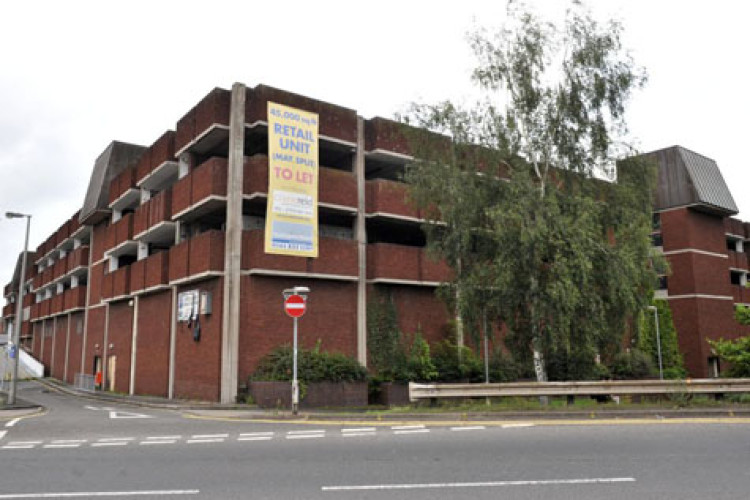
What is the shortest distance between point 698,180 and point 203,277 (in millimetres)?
34172

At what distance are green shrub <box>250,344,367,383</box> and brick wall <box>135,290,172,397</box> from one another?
736 cm

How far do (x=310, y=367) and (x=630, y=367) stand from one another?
1642 cm

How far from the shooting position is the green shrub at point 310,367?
72.2 feet

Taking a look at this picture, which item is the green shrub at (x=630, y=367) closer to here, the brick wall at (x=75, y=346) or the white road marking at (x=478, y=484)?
the white road marking at (x=478, y=484)

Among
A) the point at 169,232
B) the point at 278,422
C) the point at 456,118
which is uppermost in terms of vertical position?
the point at 456,118

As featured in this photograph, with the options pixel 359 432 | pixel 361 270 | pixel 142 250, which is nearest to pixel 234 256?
pixel 361 270

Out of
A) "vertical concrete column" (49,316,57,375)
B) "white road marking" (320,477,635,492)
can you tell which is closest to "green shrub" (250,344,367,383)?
"white road marking" (320,477,635,492)

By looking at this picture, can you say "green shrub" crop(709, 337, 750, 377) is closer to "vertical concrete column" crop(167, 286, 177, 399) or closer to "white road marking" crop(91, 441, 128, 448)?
"white road marking" crop(91, 441, 128, 448)

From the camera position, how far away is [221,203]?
2492cm

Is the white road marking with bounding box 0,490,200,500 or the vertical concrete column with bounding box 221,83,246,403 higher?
the vertical concrete column with bounding box 221,83,246,403

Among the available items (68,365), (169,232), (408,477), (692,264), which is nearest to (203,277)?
(169,232)

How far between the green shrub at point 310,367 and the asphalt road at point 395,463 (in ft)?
28.4

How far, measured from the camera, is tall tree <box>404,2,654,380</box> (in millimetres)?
17594

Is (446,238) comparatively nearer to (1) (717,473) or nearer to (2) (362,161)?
(2) (362,161)
